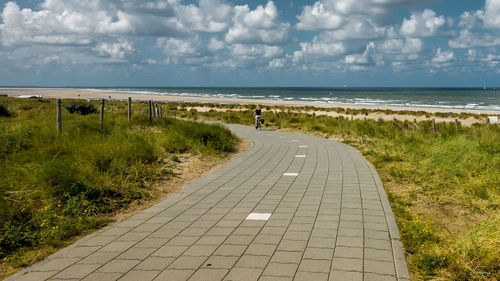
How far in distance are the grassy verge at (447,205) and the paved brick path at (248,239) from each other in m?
0.31

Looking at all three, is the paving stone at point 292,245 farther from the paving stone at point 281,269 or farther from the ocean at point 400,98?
the ocean at point 400,98

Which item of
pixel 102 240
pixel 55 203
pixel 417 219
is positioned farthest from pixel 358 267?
pixel 55 203

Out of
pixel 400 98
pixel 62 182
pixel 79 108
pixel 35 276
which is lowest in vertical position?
pixel 35 276

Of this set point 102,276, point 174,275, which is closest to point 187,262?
point 174,275

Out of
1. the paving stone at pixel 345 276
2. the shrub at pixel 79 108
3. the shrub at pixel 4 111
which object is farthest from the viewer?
the shrub at pixel 79 108

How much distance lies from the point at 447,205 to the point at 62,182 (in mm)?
6621

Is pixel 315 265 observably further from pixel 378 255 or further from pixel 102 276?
pixel 102 276

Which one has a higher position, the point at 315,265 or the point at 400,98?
the point at 400,98

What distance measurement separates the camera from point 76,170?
706cm

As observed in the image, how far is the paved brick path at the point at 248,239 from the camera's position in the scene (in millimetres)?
4075

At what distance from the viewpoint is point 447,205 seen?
22.4 feet

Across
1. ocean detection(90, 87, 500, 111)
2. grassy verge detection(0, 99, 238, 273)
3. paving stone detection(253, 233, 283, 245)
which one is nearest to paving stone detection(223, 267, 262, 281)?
paving stone detection(253, 233, 283, 245)

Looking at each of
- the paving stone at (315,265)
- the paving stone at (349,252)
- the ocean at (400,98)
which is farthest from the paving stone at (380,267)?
the ocean at (400,98)

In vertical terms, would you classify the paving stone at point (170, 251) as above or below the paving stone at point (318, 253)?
below
